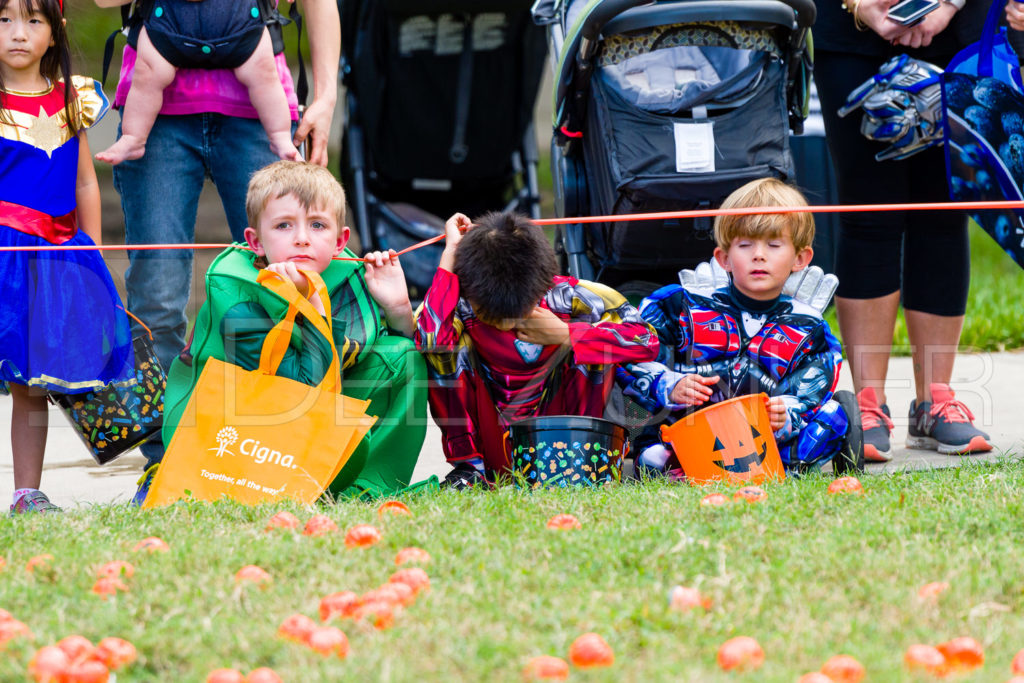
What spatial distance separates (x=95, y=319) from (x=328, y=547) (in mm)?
1302

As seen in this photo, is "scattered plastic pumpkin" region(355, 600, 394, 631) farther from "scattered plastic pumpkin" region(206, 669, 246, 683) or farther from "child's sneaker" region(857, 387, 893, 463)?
"child's sneaker" region(857, 387, 893, 463)

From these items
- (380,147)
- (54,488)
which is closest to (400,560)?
(54,488)

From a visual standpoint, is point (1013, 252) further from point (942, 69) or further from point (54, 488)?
point (54, 488)

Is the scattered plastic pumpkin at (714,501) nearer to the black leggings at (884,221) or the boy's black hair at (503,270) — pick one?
the boy's black hair at (503,270)

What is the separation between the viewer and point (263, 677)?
5.98 ft

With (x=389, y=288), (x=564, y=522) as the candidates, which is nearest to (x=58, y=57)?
(x=389, y=288)

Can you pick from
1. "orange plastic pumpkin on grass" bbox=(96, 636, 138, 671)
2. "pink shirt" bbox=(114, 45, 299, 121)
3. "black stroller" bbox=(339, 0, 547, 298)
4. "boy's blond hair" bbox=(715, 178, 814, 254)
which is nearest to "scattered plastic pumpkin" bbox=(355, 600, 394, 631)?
"orange plastic pumpkin on grass" bbox=(96, 636, 138, 671)

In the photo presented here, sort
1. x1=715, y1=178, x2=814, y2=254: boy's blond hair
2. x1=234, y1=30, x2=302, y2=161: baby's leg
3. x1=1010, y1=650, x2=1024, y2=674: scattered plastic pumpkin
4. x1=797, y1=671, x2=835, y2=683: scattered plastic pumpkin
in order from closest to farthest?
x1=797, y1=671, x2=835, y2=683: scattered plastic pumpkin
x1=1010, y1=650, x2=1024, y2=674: scattered plastic pumpkin
x1=715, y1=178, x2=814, y2=254: boy's blond hair
x1=234, y1=30, x2=302, y2=161: baby's leg

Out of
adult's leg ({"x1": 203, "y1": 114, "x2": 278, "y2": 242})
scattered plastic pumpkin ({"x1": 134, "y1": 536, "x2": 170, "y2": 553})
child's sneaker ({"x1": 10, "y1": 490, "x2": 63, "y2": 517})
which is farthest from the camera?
adult's leg ({"x1": 203, "y1": 114, "x2": 278, "y2": 242})

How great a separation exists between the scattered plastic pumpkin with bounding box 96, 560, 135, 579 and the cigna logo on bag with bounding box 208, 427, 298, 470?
653 mm

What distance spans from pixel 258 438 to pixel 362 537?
597mm

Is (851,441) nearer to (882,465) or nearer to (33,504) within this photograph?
(882,465)

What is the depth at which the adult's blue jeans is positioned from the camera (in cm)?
379

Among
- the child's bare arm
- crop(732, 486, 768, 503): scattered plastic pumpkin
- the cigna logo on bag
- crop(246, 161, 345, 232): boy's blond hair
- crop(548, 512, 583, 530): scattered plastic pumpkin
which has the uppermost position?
crop(246, 161, 345, 232): boy's blond hair
